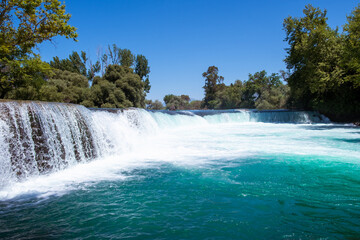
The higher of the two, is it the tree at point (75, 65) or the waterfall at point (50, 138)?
the tree at point (75, 65)

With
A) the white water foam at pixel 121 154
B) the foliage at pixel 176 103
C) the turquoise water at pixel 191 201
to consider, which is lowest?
the turquoise water at pixel 191 201

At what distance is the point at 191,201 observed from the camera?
4.41m

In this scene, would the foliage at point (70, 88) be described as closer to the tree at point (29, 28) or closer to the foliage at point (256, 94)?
the tree at point (29, 28)

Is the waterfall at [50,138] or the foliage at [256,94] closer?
the waterfall at [50,138]

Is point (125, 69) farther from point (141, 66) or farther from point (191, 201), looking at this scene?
point (191, 201)

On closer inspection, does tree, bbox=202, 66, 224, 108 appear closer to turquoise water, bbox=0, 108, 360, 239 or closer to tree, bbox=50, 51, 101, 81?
tree, bbox=50, 51, 101, 81

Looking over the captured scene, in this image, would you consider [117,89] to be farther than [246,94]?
No

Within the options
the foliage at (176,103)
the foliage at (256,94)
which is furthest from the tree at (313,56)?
the foliage at (176,103)

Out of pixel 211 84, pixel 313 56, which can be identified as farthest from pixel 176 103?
pixel 313 56

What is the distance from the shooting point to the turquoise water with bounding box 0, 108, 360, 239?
11.0 feet

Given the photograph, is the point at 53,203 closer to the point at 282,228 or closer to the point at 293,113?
the point at 282,228

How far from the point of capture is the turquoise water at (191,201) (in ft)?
11.0

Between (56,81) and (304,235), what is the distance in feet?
81.5

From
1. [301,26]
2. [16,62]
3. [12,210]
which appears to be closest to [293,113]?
[301,26]
